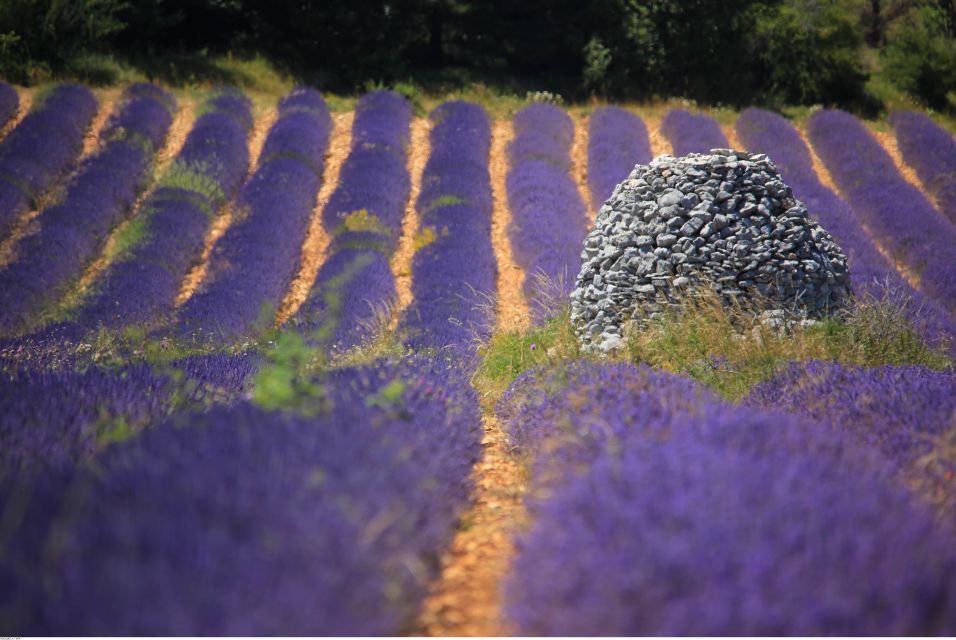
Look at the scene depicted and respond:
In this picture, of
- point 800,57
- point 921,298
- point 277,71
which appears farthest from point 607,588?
point 800,57

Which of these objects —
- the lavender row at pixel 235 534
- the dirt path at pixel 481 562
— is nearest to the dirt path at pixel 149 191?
the dirt path at pixel 481 562

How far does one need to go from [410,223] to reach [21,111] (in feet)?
26.3

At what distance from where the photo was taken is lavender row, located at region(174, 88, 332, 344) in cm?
743

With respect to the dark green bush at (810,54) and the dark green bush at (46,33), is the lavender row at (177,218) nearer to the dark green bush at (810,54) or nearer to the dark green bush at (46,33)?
the dark green bush at (46,33)

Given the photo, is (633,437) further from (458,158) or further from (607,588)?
(458,158)

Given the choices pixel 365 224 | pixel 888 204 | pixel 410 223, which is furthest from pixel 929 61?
pixel 365 224

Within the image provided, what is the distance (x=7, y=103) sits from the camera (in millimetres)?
13141

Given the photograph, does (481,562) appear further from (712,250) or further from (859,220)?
(859,220)

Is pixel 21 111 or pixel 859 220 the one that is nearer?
pixel 859 220

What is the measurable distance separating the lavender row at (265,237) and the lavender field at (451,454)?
0.24 ft

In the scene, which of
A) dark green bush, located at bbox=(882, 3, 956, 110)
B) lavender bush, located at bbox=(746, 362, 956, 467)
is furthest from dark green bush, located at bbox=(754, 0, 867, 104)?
lavender bush, located at bbox=(746, 362, 956, 467)

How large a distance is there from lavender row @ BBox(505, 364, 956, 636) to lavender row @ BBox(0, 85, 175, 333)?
7.39m

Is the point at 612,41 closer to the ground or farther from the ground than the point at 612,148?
farther from the ground

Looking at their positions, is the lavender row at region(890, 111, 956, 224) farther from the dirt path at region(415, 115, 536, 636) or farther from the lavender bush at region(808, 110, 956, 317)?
the dirt path at region(415, 115, 536, 636)
